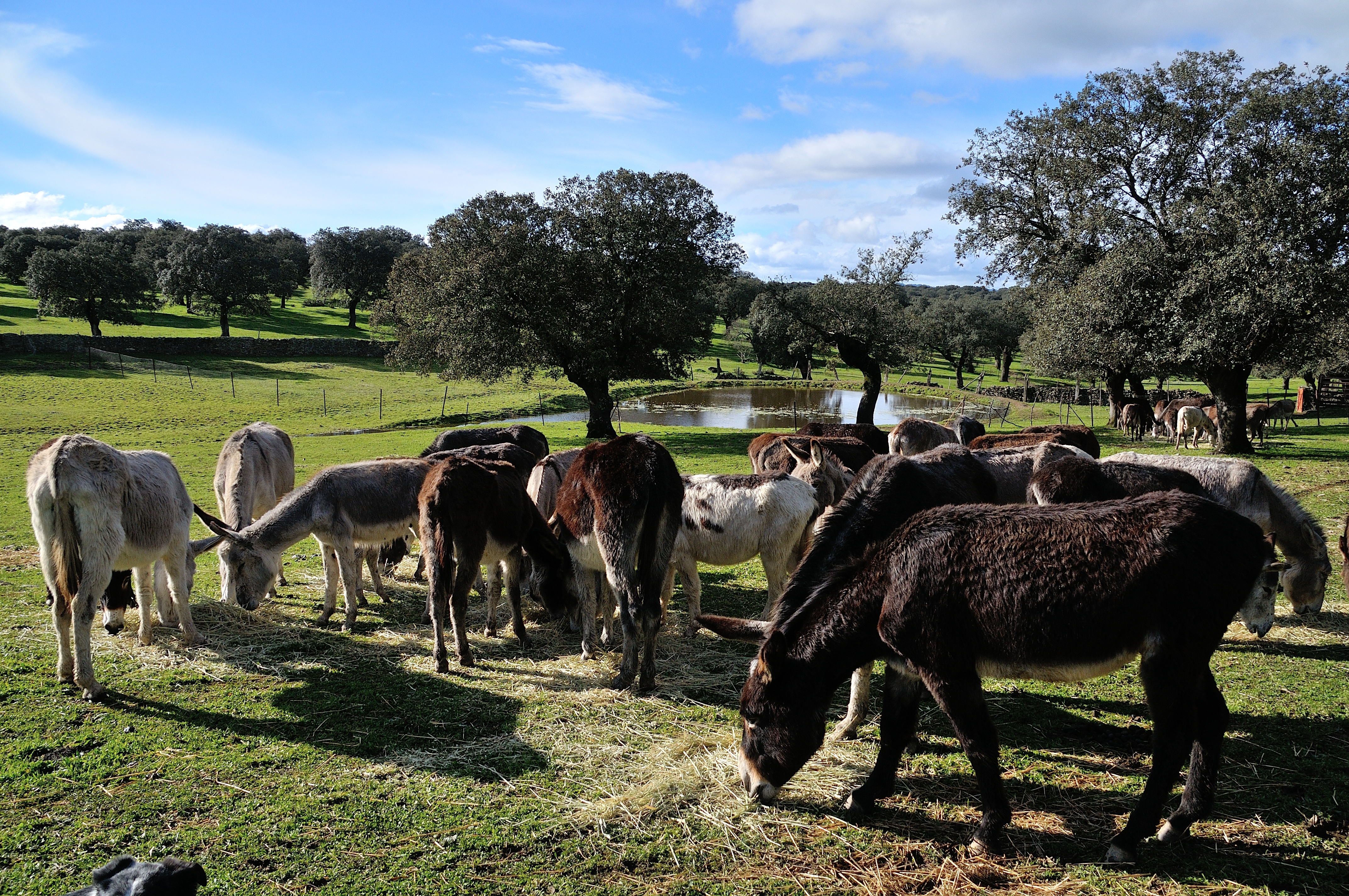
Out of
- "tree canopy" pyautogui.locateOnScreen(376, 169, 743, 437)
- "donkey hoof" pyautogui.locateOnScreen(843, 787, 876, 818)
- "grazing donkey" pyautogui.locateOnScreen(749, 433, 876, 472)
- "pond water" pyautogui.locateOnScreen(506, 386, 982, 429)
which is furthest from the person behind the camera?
"pond water" pyautogui.locateOnScreen(506, 386, 982, 429)

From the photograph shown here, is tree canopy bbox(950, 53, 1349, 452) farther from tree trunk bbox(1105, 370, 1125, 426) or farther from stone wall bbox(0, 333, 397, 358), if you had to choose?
stone wall bbox(0, 333, 397, 358)

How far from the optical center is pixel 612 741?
5895 millimetres

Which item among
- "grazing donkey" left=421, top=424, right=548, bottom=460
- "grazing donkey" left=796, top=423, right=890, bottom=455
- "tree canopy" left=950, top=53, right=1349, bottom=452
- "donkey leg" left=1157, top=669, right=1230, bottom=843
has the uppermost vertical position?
"tree canopy" left=950, top=53, right=1349, bottom=452

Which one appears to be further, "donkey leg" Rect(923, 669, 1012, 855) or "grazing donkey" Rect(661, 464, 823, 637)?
"grazing donkey" Rect(661, 464, 823, 637)

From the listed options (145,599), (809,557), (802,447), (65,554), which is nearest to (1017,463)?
(802,447)

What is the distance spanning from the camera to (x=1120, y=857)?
4277mm

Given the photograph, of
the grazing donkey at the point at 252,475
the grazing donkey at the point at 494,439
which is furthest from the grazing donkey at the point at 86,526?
the grazing donkey at the point at 494,439

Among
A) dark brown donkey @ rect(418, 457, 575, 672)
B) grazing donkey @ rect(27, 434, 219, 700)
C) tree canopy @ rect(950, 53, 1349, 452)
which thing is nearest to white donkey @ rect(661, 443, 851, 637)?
dark brown donkey @ rect(418, 457, 575, 672)

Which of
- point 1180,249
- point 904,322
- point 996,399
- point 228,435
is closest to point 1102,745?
point 1180,249

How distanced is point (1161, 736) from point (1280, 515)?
241 inches

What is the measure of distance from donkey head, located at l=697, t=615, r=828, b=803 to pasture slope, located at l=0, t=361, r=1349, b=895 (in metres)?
0.34

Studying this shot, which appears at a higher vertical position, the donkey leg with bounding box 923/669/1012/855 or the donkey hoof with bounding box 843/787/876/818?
the donkey leg with bounding box 923/669/1012/855

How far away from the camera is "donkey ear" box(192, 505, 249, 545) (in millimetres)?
7984

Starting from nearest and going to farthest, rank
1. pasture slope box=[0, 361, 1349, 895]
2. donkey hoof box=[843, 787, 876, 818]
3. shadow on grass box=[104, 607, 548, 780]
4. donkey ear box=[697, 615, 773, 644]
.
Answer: pasture slope box=[0, 361, 1349, 895] → donkey hoof box=[843, 787, 876, 818] → donkey ear box=[697, 615, 773, 644] → shadow on grass box=[104, 607, 548, 780]
